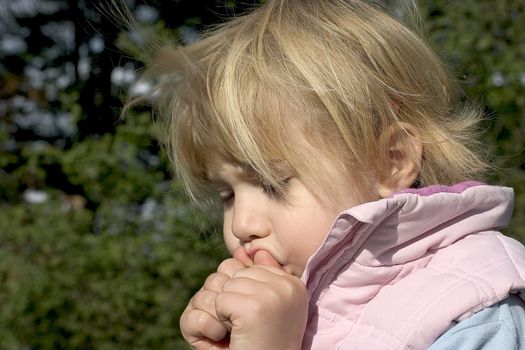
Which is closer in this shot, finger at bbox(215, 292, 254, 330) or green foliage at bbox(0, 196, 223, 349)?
finger at bbox(215, 292, 254, 330)

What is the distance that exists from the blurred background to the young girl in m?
1.60

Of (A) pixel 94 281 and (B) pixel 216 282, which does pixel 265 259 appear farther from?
(A) pixel 94 281

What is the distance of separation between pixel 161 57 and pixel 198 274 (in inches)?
72.6

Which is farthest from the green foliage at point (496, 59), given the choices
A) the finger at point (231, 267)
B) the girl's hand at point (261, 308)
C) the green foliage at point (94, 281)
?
the girl's hand at point (261, 308)

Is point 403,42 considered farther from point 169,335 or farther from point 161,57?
point 169,335

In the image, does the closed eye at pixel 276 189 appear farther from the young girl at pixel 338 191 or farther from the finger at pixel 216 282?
the finger at pixel 216 282

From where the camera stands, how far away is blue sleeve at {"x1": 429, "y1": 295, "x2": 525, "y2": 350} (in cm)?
171

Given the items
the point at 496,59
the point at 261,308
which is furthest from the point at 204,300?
the point at 496,59

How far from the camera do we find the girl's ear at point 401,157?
6.78 feet

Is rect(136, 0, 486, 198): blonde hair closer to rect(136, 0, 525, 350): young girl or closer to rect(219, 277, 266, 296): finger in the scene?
rect(136, 0, 525, 350): young girl

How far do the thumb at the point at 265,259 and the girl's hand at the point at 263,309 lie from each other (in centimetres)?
7

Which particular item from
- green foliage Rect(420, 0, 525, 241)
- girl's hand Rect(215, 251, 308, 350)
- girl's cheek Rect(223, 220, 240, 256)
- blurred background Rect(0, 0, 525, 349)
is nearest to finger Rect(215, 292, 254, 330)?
girl's hand Rect(215, 251, 308, 350)

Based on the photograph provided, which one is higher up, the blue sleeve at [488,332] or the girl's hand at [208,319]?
the blue sleeve at [488,332]

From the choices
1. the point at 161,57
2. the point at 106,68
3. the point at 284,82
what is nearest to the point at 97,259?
the point at 106,68
